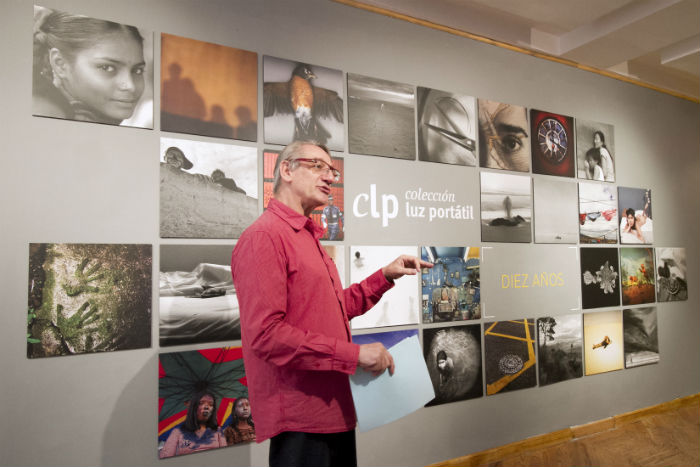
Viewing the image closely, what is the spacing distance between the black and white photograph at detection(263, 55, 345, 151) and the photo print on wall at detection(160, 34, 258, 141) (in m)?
0.08

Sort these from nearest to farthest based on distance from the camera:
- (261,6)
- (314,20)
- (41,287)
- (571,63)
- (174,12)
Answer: (41,287) < (174,12) < (261,6) < (314,20) < (571,63)

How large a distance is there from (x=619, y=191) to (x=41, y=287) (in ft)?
13.5

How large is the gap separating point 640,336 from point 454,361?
79.5 inches

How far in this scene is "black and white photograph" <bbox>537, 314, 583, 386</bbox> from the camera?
3.33 metres

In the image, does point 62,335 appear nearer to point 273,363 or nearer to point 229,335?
Answer: point 229,335

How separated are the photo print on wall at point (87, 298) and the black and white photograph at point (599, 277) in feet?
10.3

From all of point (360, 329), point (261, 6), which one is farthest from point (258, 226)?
point (261, 6)

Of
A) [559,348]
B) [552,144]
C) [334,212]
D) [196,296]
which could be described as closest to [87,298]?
[196,296]

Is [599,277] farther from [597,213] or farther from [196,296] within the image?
[196,296]

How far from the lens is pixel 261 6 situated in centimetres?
245

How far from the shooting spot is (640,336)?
386 cm

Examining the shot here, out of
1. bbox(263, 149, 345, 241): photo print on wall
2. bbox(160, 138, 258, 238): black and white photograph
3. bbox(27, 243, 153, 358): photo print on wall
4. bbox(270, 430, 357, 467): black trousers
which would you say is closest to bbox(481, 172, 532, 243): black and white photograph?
bbox(263, 149, 345, 241): photo print on wall

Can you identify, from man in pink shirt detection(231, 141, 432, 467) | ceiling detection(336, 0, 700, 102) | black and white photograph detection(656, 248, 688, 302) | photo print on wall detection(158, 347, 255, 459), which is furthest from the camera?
black and white photograph detection(656, 248, 688, 302)

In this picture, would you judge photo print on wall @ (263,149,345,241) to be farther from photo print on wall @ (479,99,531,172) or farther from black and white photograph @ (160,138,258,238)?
photo print on wall @ (479,99,531,172)
